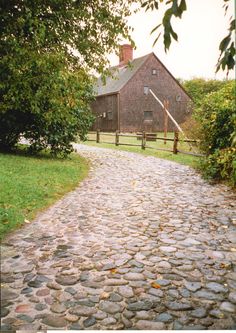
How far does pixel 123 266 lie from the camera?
462 centimetres

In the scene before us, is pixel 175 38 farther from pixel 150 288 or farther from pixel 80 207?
pixel 80 207

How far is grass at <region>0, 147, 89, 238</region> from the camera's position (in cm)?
653

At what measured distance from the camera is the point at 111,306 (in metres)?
3.60

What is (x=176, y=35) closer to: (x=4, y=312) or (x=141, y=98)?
(x=4, y=312)

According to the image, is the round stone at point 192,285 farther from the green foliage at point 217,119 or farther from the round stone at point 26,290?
the green foliage at point 217,119

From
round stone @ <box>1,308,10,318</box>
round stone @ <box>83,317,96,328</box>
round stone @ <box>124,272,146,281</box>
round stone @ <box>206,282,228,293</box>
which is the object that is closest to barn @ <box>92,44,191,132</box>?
round stone @ <box>124,272,146,281</box>

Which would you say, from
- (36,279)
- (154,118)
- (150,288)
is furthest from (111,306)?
(154,118)

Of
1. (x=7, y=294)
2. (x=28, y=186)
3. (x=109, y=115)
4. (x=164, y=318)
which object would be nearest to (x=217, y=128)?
(x=28, y=186)

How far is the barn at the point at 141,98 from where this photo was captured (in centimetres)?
3966

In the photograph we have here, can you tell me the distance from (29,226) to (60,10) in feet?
23.0

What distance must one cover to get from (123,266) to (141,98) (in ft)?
122

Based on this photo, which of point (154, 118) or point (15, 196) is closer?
point (15, 196)

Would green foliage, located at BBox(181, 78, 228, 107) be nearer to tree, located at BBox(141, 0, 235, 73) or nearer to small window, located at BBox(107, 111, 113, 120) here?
small window, located at BBox(107, 111, 113, 120)

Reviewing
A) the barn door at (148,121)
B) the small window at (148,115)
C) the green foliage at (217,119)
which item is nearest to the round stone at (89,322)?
the green foliage at (217,119)
